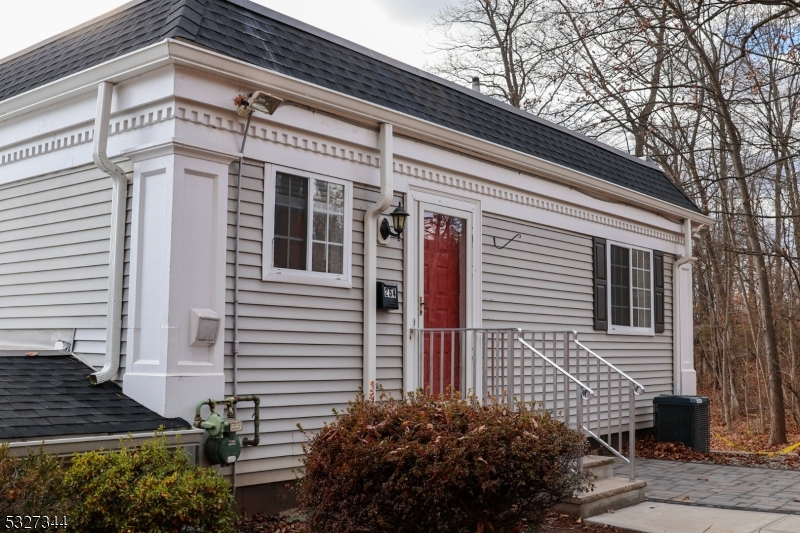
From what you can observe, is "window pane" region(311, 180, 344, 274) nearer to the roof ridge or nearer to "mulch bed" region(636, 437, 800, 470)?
the roof ridge

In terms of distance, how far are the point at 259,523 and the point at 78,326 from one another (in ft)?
7.05

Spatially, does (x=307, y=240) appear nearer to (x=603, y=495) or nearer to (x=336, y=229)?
(x=336, y=229)

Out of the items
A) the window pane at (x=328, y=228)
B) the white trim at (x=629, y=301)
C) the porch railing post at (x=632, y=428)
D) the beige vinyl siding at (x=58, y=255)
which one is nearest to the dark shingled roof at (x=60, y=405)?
the beige vinyl siding at (x=58, y=255)

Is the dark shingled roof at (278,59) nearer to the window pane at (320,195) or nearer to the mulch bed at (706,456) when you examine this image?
the window pane at (320,195)

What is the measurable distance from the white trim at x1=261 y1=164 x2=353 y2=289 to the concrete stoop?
2.56m

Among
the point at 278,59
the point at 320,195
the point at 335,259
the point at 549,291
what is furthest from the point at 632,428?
the point at 278,59

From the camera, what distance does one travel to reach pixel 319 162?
6875 millimetres

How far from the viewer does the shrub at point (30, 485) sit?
402 centimetres

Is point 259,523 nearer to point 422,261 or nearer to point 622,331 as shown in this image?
point 422,261

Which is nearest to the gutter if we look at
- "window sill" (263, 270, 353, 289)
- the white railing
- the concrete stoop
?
"window sill" (263, 270, 353, 289)

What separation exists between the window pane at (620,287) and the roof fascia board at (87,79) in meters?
6.99

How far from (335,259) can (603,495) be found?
2.95 metres

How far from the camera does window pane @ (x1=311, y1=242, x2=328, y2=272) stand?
267 inches

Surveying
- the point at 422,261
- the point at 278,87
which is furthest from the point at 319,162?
the point at 422,261
